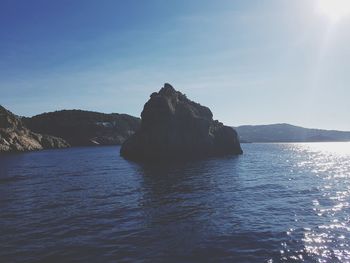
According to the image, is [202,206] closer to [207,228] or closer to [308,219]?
[207,228]

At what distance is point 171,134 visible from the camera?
330 ft

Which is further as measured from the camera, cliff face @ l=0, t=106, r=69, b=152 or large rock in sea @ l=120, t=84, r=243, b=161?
cliff face @ l=0, t=106, r=69, b=152

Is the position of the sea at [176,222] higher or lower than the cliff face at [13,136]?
lower

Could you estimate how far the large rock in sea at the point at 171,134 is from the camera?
100312 millimetres

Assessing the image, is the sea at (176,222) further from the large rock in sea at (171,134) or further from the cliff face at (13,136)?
the cliff face at (13,136)

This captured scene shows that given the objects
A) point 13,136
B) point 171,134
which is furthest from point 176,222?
point 13,136

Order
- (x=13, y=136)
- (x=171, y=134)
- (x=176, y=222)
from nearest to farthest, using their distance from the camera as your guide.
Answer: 1. (x=176, y=222)
2. (x=171, y=134)
3. (x=13, y=136)

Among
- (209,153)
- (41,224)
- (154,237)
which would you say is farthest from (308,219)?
(209,153)

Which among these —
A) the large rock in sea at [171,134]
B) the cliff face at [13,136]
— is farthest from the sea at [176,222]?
the cliff face at [13,136]

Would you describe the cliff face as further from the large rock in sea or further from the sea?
the sea

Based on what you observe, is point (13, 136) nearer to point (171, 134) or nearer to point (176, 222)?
point (171, 134)

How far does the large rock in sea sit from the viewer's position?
100 metres

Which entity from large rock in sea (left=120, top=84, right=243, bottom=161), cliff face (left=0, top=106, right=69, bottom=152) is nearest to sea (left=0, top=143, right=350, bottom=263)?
large rock in sea (left=120, top=84, right=243, bottom=161)

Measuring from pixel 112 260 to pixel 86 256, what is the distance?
1833 mm
